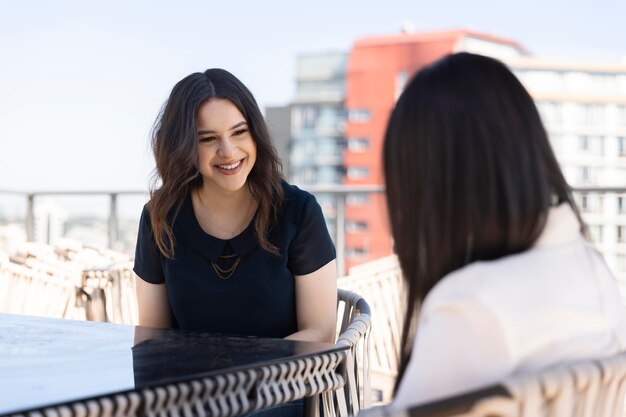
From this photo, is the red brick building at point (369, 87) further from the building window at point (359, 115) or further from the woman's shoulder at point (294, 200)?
the woman's shoulder at point (294, 200)

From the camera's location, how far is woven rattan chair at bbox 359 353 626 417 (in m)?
0.73

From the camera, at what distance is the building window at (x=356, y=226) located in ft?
196

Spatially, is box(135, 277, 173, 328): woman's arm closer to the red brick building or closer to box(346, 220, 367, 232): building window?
the red brick building

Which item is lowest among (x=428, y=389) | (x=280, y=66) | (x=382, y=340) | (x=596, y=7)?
(x=382, y=340)

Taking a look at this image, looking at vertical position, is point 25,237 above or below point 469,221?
below

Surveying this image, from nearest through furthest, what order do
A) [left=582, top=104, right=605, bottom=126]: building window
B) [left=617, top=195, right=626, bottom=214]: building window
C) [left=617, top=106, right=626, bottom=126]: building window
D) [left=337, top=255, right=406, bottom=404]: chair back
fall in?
[left=337, top=255, right=406, bottom=404]: chair back < [left=617, top=195, right=626, bottom=214]: building window < [left=582, top=104, right=605, bottom=126]: building window < [left=617, top=106, right=626, bottom=126]: building window

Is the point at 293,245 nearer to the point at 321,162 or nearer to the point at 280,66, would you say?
the point at 321,162

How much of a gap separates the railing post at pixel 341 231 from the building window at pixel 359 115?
52056 mm

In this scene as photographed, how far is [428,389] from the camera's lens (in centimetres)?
81

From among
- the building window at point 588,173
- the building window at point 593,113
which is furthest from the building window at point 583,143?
the building window at point 588,173

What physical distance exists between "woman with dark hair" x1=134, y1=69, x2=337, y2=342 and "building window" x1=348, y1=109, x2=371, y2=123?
55640mm

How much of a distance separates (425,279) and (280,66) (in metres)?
73.7

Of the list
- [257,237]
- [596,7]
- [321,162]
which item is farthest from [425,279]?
[596,7]

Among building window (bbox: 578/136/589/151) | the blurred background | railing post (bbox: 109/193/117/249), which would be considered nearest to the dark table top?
railing post (bbox: 109/193/117/249)
